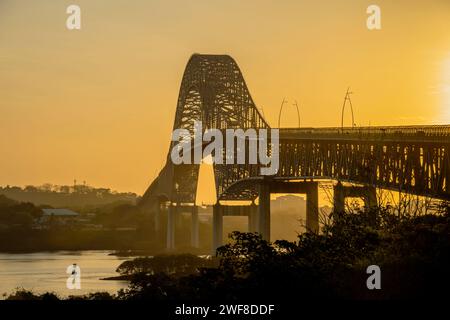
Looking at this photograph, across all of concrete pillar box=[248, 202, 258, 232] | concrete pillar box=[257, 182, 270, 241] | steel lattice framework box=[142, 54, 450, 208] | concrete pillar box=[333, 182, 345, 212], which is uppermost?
steel lattice framework box=[142, 54, 450, 208]

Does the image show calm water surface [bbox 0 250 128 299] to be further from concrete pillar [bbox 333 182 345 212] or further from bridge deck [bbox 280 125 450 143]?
bridge deck [bbox 280 125 450 143]

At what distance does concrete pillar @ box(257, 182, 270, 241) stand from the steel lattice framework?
7.55ft

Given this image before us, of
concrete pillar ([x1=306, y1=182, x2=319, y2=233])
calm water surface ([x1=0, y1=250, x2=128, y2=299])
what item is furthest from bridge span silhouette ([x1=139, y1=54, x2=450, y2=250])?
calm water surface ([x1=0, y1=250, x2=128, y2=299])

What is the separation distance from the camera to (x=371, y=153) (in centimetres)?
11188

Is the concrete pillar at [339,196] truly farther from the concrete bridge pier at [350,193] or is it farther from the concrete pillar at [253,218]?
the concrete pillar at [253,218]

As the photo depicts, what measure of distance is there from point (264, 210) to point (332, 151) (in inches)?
957

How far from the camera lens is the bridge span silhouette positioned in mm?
96688

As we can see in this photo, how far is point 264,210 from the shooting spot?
5866 inches

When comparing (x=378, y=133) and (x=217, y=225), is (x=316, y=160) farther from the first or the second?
(x=217, y=225)

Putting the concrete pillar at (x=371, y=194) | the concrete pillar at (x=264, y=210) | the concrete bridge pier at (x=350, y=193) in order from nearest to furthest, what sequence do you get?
the concrete pillar at (x=371, y=194) → the concrete bridge pier at (x=350, y=193) → the concrete pillar at (x=264, y=210)

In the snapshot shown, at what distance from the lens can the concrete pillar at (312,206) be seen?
13838 centimetres

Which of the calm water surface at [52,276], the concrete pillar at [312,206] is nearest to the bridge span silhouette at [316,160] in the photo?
the concrete pillar at [312,206]
